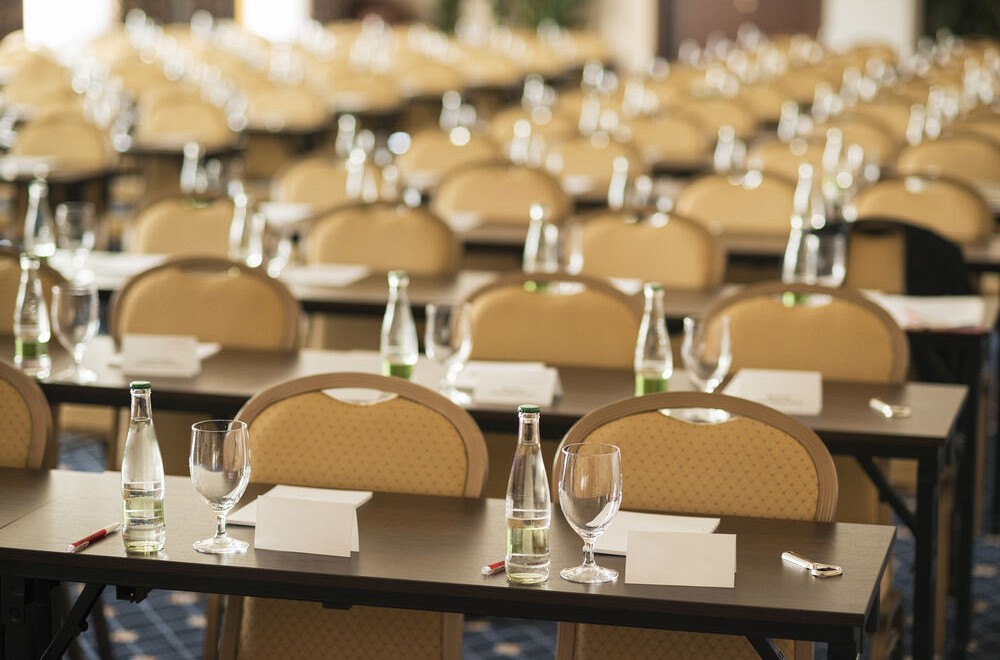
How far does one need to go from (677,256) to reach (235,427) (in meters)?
3.07

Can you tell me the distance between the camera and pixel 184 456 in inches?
170

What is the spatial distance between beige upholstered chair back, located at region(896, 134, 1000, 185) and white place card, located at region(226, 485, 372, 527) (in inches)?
221

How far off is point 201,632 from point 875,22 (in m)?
17.8

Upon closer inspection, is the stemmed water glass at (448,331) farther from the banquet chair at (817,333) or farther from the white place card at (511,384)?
the banquet chair at (817,333)

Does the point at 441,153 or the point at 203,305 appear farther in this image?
the point at 441,153

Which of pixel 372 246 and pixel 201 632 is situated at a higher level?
pixel 372 246

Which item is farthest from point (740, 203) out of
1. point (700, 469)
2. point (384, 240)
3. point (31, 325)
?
point (700, 469)

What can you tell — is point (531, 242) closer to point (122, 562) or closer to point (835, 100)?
point (122, 562)

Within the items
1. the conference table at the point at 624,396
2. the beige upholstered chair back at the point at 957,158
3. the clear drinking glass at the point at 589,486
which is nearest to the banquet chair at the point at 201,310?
the conference table at the point at 624,396

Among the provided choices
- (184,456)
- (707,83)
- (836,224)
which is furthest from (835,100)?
(184,456)

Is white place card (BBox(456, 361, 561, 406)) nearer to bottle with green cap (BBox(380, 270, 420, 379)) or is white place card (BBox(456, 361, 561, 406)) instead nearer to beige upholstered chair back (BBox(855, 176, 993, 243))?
bottle with green cap (BBox(380, 270, 420, 379))

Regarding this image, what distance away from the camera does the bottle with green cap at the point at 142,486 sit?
8.07 ft

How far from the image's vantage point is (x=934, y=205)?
20.5 feet

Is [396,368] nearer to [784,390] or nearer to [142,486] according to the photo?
[784,390]
